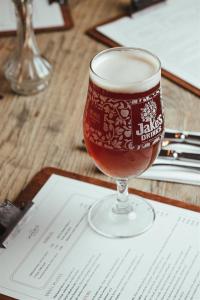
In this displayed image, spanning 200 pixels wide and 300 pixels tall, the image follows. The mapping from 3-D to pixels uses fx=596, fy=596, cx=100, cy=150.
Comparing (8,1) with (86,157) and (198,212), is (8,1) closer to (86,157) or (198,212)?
(86,157)

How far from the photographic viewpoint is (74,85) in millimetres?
1147

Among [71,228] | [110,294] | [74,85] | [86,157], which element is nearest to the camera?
[110,294]

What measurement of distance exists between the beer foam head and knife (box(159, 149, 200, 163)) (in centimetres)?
21

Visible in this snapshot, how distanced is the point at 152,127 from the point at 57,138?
1.00 feet

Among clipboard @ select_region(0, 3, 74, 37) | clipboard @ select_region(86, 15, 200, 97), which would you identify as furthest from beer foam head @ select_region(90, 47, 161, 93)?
clipboard @ select_region(0, 3, 74, 37)

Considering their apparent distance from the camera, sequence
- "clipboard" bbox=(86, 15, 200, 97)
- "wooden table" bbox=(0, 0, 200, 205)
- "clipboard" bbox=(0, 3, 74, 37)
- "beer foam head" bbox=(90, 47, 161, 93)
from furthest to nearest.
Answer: "clipboard" bbox=(0, 3, 74, 37), "clipboard" bbox=(86, 15, 200, 97), "wooden table" bbox=(0, 0, 200, 205), "beer foam head" bbox=(90, 47, 161, 93)

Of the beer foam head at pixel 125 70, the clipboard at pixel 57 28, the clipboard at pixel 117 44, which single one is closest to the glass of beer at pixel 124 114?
the beer foam head at pixel 125 70

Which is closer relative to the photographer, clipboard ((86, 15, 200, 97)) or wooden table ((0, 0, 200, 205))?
wooden table ((0, 0, 200, 205))

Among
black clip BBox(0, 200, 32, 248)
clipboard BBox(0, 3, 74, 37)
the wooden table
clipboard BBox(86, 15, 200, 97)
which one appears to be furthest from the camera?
clipboard BBox(0, 3, 74, 37)

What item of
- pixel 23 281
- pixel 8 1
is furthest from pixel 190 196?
pixel 8 1

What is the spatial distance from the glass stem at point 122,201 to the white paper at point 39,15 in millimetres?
595

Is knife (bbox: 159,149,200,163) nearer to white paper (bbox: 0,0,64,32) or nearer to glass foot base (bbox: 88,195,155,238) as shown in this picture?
glass foot base (bbox: 88,195,155,238)

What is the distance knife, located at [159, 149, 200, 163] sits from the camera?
0.93 meters

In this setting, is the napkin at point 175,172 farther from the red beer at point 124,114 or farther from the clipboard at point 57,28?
the clipboard at point 57,28
